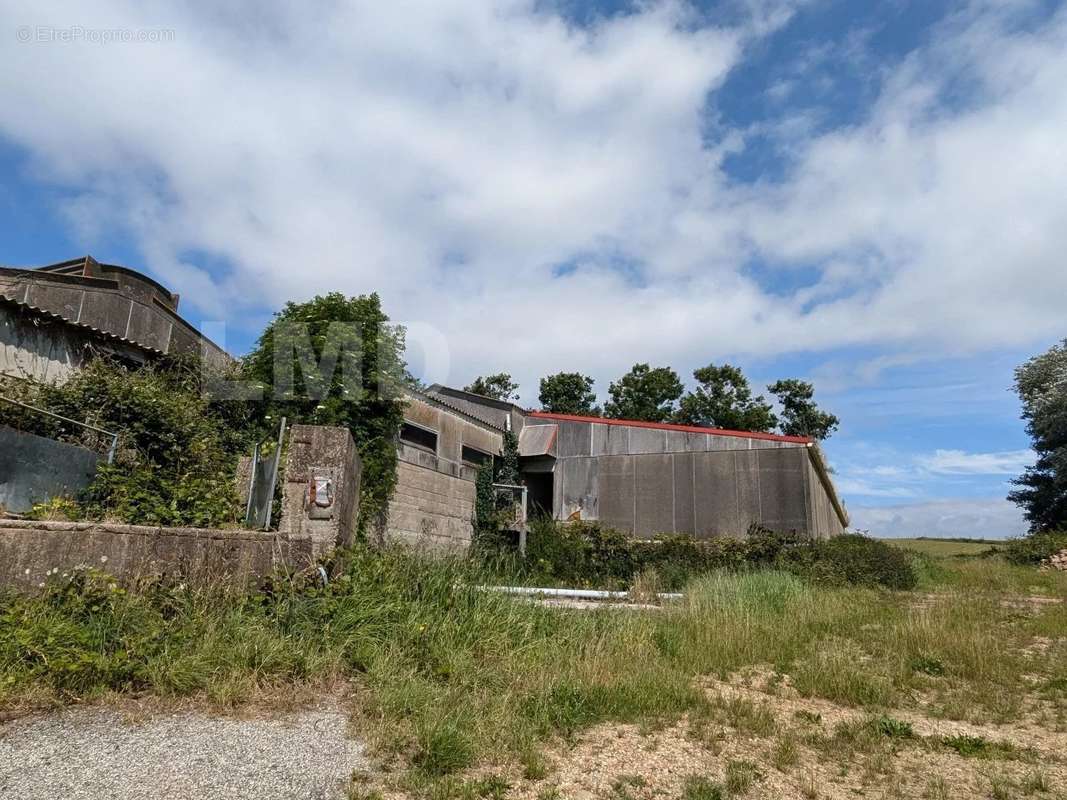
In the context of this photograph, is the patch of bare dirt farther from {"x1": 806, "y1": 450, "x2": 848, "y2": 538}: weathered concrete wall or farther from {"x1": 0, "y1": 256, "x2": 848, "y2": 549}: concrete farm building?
{"x1": 806, "y1": 450, "x2": 848, "y2": 538}: weathered concrete wall

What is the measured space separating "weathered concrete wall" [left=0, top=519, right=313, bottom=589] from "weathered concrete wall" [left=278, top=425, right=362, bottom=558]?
0.14 metres

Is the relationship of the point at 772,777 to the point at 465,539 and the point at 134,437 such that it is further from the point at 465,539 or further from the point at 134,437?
the point at 465,539

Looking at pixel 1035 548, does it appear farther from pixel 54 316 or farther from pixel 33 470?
pixel 54 316

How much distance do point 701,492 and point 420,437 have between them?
21.5ft

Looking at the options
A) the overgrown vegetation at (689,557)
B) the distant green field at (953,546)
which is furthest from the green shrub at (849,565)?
the distant green field at (953,546)

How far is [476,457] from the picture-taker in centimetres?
1725

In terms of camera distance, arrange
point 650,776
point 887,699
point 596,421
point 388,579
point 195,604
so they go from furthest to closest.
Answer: point 596,421, point 388,579, point 887,699, point 195,604, point 650,776

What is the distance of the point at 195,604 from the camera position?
4.46 m

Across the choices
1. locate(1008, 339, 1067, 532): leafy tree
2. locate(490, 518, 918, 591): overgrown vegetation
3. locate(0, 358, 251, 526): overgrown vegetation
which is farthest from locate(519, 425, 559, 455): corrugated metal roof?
locate(1008, 339, 1067, 532): leafy tree

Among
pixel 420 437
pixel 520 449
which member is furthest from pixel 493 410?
pixel 420 437

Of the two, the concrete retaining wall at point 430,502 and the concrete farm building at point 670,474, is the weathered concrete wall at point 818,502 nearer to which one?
the concrete farm building at point 670,474

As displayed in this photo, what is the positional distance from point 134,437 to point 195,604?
4.81m

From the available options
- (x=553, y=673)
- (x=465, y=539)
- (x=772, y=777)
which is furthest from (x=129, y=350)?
(x=772, y=777)

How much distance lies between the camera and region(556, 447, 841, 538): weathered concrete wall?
1332 cm
